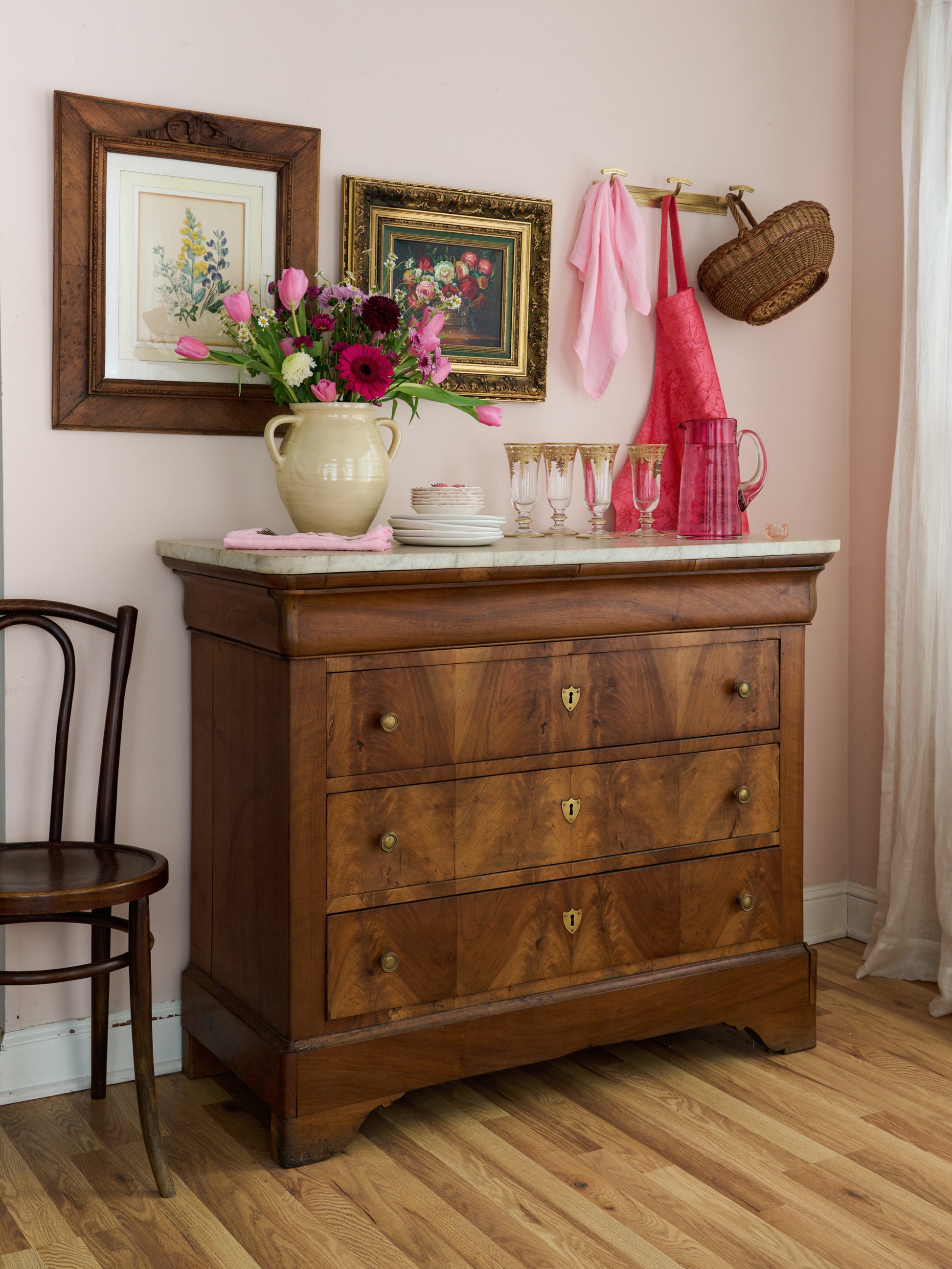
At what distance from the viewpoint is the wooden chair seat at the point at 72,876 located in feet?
6.04

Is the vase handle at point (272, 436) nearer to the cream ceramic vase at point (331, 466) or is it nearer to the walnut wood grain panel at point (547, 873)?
the cream ceramic vase at point (331, 466)

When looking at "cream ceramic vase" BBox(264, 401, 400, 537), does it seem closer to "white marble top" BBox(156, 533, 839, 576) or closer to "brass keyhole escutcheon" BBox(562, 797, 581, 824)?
"white marble top" BBox(156, 533, 839, 576)

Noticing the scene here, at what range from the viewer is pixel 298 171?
2420 millimetres

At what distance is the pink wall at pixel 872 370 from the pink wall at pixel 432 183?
0.11 ft

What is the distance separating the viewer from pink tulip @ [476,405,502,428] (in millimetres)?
2432

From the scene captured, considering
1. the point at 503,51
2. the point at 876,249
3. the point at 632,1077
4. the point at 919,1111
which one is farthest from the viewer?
the point at 876,249

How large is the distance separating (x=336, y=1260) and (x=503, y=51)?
239cm

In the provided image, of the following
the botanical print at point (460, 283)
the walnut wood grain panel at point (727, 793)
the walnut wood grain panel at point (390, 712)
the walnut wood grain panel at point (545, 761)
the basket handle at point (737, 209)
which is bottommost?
the walnut wood grain panel at point (727, 793)

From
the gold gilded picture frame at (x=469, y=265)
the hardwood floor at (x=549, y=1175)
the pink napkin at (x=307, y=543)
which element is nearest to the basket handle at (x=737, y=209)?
the gold gilded picture frame at (x=469, y=265)

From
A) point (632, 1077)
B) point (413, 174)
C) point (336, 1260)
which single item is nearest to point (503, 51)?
point (413, 174)

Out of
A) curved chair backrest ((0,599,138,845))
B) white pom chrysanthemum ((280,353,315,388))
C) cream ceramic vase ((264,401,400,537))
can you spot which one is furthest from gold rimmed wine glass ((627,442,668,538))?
curved chair backrest ((0,599,138,845))

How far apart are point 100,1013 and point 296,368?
1262mm

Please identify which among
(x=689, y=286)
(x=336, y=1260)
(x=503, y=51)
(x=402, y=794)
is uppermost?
(x=503, y=51)

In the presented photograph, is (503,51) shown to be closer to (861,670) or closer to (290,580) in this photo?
(290,580)
